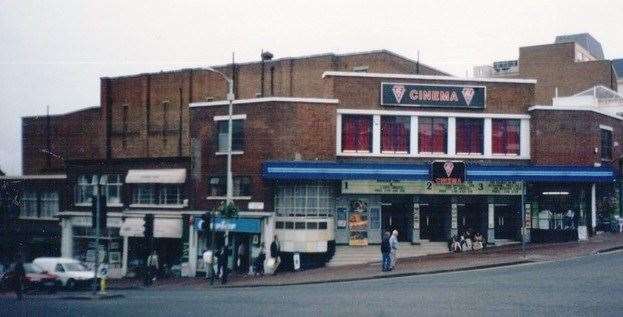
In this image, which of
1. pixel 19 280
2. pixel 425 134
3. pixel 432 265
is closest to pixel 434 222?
pixel 425 134

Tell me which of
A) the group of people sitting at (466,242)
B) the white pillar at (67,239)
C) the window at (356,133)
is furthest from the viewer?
the white pillar at (67,239)

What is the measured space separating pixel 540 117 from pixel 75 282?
25756mm

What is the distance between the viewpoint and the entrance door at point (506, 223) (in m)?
40.8

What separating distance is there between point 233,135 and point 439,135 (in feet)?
36.7

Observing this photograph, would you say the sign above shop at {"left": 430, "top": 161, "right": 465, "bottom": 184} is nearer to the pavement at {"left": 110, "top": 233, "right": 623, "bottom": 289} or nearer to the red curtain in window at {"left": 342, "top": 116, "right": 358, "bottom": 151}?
the pavement at {"left": 110, "top": 233, "right": 623, "bottom": 289}

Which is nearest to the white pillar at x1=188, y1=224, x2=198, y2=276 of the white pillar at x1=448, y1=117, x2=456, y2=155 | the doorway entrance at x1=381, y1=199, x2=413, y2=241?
the doorway entrance at x1=381, y1=199, x2=413, y2=241

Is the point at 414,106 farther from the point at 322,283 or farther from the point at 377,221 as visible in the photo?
the point at 322,283

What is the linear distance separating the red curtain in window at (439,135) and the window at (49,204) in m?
29.4

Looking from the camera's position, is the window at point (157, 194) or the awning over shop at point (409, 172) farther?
the window at point (157, 194)

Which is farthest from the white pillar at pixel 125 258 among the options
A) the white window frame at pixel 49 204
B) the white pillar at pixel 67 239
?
the white window frame at pixel 49 204

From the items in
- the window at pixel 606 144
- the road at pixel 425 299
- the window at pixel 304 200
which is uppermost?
the window at pixel 606 144

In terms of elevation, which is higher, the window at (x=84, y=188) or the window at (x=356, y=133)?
the window at (x=356, y=133)

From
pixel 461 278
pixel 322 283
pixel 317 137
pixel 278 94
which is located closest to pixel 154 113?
pixel 278 94

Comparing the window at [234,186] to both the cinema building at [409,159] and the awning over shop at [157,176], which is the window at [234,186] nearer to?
the cinema building at [409,159]
